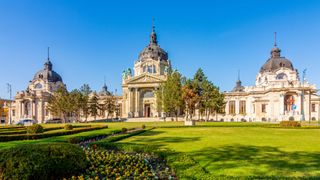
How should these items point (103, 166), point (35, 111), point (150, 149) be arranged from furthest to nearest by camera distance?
point (35, 111) < point (150, 149) < point (103, 166)

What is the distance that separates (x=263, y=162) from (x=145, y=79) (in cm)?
7101

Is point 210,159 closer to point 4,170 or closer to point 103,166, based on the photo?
point 103,166

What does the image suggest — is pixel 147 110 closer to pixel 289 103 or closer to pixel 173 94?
pixel 173 94

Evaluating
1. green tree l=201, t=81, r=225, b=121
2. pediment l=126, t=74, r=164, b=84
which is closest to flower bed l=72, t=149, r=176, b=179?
green tree l=201, t=81, r=225, b=121

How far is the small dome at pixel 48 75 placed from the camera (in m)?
100

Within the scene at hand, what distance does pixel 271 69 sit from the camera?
85.8 metres

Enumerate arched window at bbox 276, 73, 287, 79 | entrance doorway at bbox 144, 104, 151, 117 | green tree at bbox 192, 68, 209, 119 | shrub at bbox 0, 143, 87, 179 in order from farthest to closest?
1. entrance doorway at bbox 144, 104, 151, 117
2. arched window at bbox 276, 73, 287, 79
3. green tree at bbox 192, 68, 209, 119
4. shrub at bbox 0, 143, 87, 179

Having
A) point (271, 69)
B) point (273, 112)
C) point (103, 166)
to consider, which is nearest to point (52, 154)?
point (103, 166)

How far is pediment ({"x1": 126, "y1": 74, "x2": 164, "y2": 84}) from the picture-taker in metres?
79.4

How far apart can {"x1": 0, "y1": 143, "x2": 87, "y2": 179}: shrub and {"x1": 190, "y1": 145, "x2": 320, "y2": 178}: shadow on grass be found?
4926mm

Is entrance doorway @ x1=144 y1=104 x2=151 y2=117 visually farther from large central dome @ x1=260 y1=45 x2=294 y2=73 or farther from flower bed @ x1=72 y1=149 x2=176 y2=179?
flower bed @ x1=72 y1=149 x2=176 y2=179

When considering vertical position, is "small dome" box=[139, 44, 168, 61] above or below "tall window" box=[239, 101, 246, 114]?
above

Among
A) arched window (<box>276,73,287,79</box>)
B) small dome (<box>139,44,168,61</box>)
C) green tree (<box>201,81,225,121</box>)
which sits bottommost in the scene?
green tree (<box>201,81,225,121</box>)

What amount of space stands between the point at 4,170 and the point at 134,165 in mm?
4694
